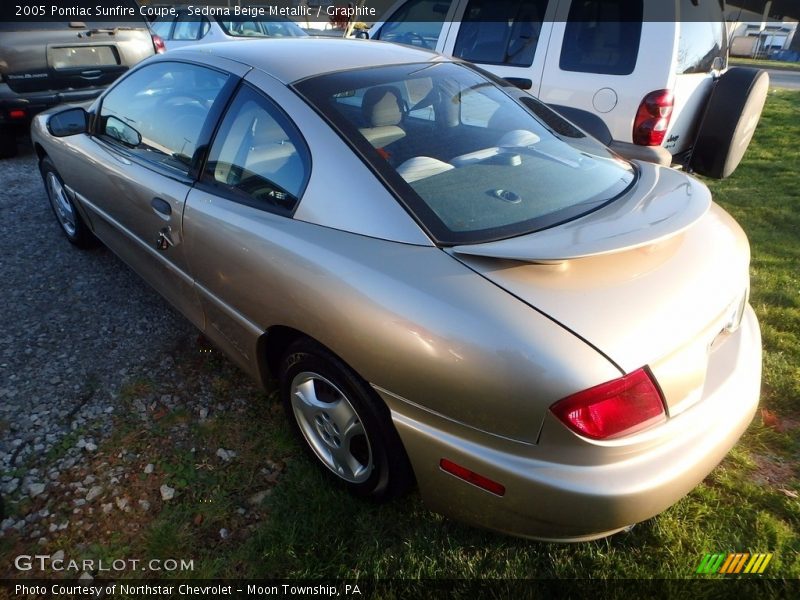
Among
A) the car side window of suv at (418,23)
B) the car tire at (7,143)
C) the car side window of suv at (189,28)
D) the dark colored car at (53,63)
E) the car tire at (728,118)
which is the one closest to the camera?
the car tire at (728,118)

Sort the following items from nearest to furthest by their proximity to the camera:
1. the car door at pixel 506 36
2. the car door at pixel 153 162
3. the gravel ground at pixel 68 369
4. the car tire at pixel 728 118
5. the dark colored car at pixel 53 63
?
the gravel ground at pixel 68 369
the car door at pixel 153 162
the car tire at pixel 728 118
the car door at pixel 506 36
the dark colored car at pixel 53 63

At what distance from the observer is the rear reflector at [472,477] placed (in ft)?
4.98

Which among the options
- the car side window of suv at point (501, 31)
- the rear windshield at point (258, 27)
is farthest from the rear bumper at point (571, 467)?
the rear windshield at point (258, 27)

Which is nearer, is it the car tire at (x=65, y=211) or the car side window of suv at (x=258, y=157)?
the car side window of suv at (x=258, y=157)

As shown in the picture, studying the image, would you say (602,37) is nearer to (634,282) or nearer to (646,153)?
(646,153)

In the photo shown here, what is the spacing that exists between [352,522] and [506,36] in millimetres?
4289

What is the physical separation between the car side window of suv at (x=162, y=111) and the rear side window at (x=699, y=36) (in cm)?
337

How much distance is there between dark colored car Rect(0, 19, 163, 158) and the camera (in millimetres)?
5242

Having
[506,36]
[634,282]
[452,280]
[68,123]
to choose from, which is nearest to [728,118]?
[506,36]

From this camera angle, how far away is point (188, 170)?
7.70 ft

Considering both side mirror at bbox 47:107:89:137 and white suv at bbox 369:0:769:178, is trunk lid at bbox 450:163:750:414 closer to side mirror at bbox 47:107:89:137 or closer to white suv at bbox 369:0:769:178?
white suv at bbox 369:0:769:178

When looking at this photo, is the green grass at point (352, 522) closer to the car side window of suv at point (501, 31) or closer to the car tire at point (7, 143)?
the car side window of suv at point (501, 31)

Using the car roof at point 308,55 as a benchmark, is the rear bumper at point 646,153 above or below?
below

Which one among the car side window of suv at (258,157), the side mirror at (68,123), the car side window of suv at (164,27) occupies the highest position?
the car side window of suv at (164,27)
